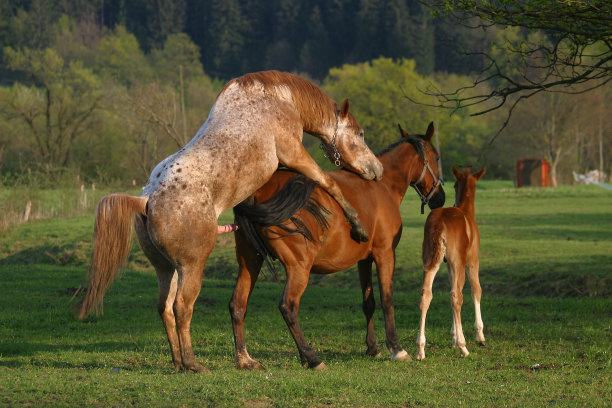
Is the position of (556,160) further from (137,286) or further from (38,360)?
(38,360)

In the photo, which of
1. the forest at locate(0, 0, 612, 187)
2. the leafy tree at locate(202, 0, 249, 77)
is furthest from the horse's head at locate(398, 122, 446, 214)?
the leafy tree at locate(202, 0, 249, 77)

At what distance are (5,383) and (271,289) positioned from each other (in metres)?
10.1

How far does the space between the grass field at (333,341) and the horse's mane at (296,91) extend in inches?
111

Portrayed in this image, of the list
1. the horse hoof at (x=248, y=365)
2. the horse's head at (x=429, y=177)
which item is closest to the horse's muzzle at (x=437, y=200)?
the horse's head at (x=429, y=177)

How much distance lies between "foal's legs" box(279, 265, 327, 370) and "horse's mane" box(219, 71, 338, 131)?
5.70ft

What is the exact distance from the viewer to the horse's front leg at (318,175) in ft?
29.0

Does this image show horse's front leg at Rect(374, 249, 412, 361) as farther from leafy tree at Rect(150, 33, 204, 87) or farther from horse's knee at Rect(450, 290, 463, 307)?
leafy tree at Rect(150, 33, 204, 87)

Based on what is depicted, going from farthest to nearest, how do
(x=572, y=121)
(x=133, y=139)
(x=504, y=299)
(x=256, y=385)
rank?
(x=572, y=121), (x=133, y=139), (x=504, y=299), (x=256, y=385)

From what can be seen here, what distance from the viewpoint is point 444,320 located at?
1287cm

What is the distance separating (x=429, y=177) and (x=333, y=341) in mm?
2602

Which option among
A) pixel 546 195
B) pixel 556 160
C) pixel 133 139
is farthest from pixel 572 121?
pixel 133 139

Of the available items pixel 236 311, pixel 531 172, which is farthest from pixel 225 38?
pixel 236 311

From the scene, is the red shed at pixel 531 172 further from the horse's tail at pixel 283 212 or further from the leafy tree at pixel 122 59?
the leafy tree at pixel 122 59

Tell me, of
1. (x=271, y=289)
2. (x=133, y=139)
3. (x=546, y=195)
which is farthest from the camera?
(x=133, y=139)
